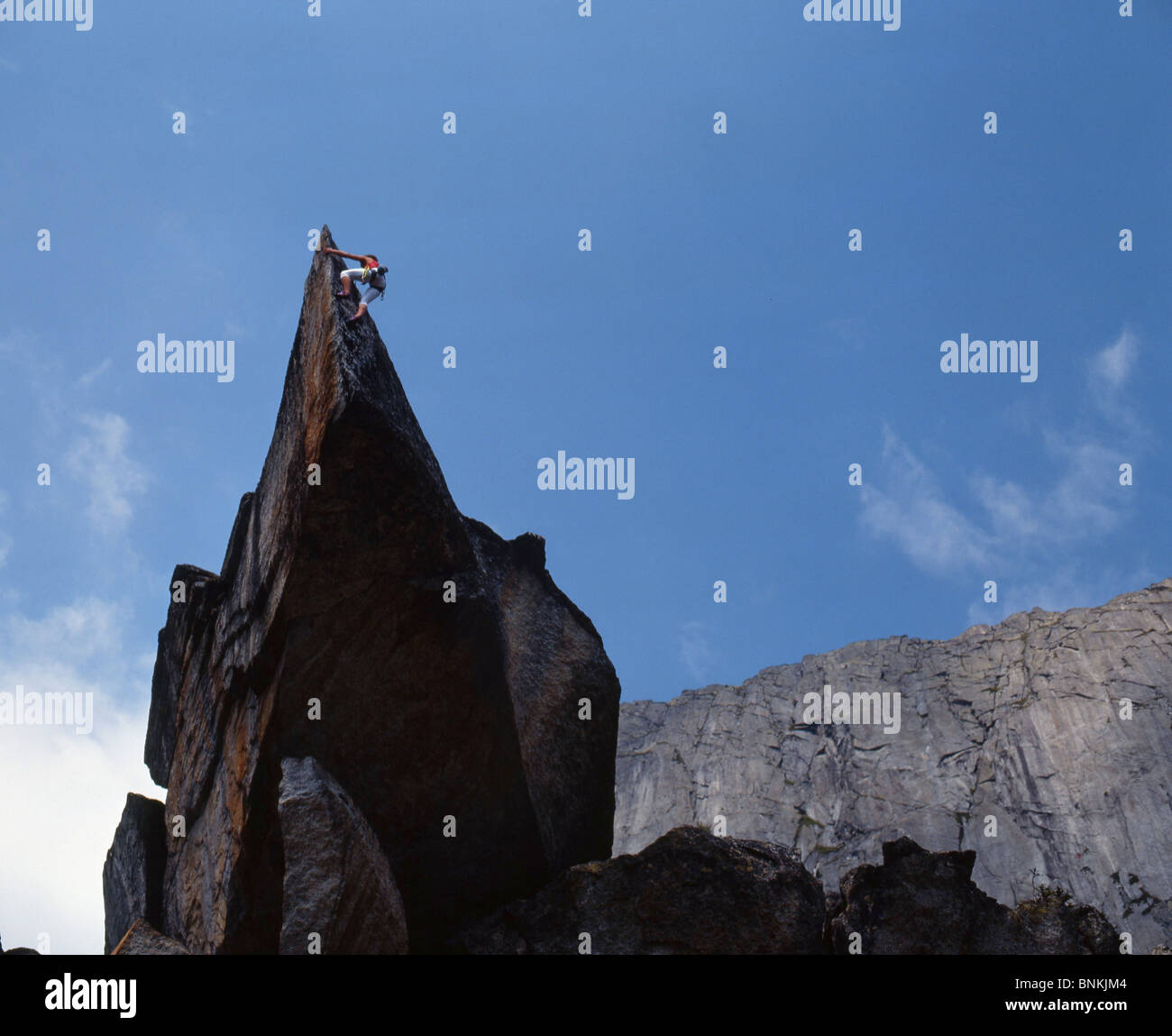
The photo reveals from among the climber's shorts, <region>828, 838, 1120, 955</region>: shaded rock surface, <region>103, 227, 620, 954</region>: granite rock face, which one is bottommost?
<region>828, 838, 1120, 955</region>: shaded rock surface

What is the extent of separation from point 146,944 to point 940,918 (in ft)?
43.5

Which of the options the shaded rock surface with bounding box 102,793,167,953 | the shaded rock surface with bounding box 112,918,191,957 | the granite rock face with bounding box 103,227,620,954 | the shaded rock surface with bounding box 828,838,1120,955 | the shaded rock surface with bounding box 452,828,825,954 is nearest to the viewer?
the shaded rock surface with bounding box 112,918,191,957

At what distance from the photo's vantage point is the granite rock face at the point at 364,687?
17.0 m

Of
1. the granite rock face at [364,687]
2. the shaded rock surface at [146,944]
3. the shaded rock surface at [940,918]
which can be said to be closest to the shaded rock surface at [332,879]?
the granite rock face at [364,687]

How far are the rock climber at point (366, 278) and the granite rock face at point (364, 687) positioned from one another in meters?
0.25

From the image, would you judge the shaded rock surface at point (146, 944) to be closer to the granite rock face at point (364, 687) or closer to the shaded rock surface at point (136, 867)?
the granite rock face at point (364, 687)

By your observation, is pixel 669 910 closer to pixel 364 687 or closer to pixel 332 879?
pixel 332 879

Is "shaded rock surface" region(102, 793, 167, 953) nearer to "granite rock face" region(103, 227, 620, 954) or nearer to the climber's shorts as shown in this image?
"granite rock face" region(103, 227, 620, 954)

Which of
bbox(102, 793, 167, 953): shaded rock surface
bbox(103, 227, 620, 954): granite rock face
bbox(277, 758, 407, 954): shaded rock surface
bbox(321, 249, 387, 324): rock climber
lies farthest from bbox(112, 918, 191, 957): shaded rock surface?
bbox(321, 249, 387, 324): rock climber

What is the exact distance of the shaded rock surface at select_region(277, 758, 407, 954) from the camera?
15539 millimetres

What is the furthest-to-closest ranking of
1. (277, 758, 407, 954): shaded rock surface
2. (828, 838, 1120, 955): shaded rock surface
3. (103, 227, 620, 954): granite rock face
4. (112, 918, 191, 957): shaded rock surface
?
(828, 838, 1120, 955): shaded rock surface, (103, 227, 620, 954): granite rock face, (112, 918, 191, 957): shaded rock surface, (277, 758, 407, 954): shaded rock surface

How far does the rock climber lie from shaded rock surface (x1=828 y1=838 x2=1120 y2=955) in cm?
1326
